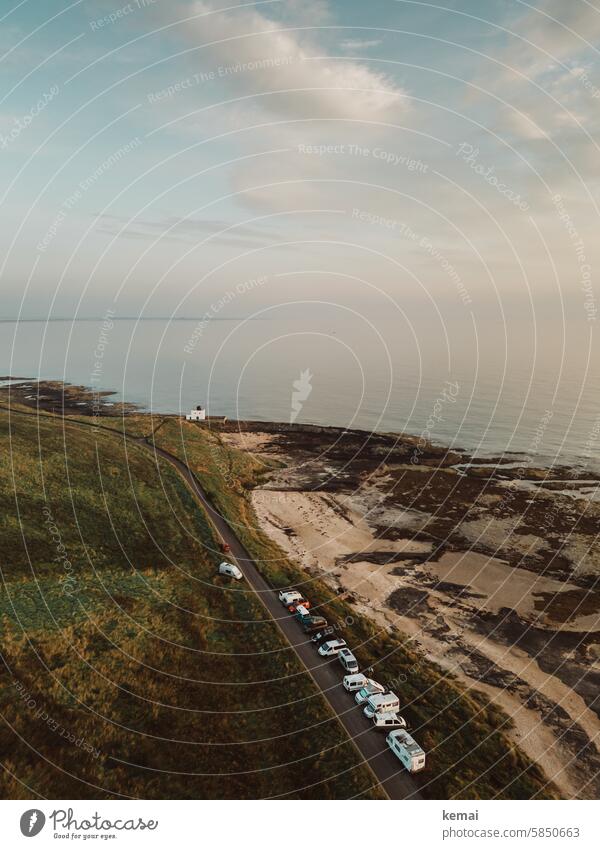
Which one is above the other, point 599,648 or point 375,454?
point 375,454

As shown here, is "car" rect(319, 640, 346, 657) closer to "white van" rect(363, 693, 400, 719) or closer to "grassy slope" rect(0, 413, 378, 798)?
"grassy slope" rect(0, 413, 378, 798)

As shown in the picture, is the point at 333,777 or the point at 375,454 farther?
the point at 375,454

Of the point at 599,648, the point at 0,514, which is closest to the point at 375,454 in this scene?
the point at 599,648

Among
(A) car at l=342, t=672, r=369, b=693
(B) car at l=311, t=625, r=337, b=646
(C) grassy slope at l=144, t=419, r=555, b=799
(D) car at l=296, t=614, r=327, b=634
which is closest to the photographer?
(C) grassy slope at l=144, t=419, r=555, b=799

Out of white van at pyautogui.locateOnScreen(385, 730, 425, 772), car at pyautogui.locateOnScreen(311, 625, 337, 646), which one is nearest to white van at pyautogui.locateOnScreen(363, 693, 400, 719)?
white van at pyautogui.locateOnScreen(385, 730, 425, 772)

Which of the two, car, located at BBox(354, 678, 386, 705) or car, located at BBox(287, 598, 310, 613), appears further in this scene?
car, located at BBox(287, 598, 310, 613)

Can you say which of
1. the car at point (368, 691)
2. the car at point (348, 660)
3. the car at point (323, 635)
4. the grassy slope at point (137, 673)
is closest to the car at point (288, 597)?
the grassy slope at point (137, 673)
